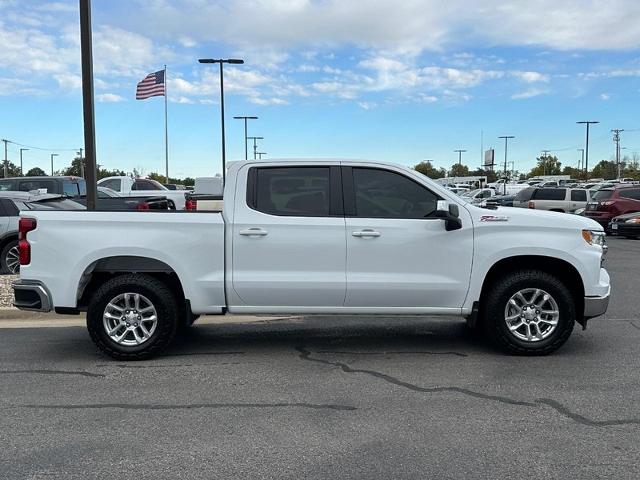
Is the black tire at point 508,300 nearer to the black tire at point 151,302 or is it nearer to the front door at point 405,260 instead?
the front door at point 405,260

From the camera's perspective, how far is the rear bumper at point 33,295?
5.65 m

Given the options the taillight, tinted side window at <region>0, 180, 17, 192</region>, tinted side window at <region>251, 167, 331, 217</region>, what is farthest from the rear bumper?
tinted side window at <region>0, 180, 17, 192</region>

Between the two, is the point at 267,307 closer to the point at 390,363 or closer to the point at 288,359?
the point at 288,359

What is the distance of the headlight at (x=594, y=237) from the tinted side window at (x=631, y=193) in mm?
17181

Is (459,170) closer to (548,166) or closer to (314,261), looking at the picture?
(548,166)

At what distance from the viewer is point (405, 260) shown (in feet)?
18.7

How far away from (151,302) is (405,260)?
2425 mm

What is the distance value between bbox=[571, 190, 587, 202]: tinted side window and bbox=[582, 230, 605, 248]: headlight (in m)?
21.8

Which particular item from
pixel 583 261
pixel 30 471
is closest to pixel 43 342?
pixel 30 471

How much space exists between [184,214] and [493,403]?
323 centimetres

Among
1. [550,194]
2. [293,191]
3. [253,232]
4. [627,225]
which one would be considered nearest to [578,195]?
[550,194]

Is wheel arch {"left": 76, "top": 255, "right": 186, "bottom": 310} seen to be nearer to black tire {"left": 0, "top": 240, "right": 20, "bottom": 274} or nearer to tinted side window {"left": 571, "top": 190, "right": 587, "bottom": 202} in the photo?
black tire {"left": 0, "top": 240, "right": 20, "bottom": 274}

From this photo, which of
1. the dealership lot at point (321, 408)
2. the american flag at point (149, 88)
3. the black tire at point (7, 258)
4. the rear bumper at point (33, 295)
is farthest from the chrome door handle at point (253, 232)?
the american flag at point (149, 88)

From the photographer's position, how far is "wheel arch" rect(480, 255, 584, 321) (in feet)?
19.1
